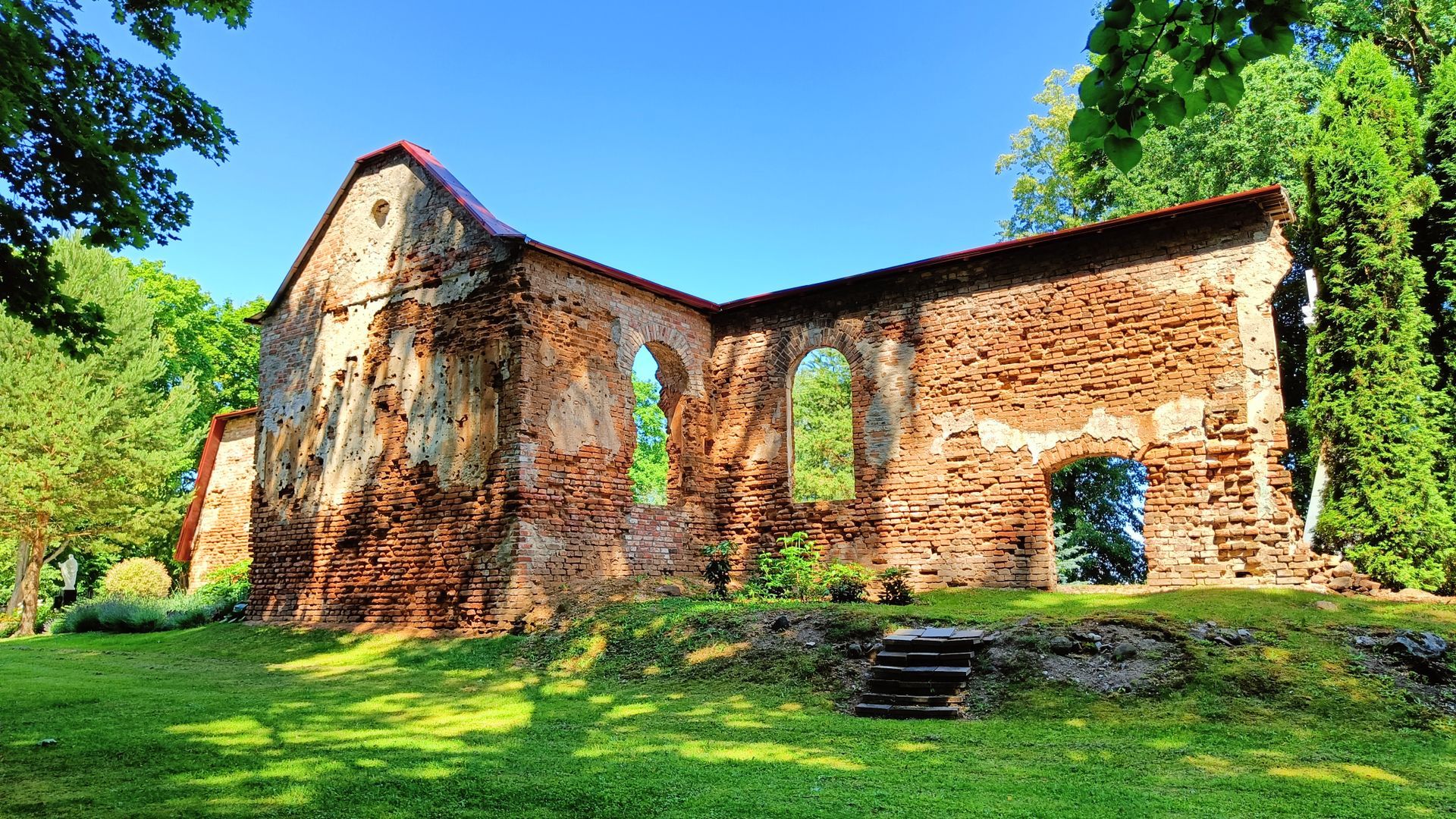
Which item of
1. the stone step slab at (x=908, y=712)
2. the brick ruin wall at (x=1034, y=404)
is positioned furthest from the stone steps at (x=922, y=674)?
the brick ruin wall at (x=1034, y=404)

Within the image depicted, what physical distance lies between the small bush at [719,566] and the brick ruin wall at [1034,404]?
43cm

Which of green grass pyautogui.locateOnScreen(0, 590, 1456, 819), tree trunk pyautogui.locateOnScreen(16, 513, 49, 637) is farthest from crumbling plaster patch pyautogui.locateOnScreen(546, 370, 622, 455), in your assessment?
tree trunk pyautogui.locateOnScreen(16, 513, 49, 637)

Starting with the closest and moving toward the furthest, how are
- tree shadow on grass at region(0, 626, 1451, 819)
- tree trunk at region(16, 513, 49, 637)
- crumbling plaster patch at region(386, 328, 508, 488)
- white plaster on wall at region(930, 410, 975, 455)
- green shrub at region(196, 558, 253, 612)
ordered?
tree shadow on grass at region(0, 626, 1451, 819)
crumbling plaster patch at region(386, 328, 508, 488)
white plaster on wall at region(930, 410, 975, 455)
green shrub at region(196, 558, 253, 612)
tree trunk at region(16, 513, 49, 637)

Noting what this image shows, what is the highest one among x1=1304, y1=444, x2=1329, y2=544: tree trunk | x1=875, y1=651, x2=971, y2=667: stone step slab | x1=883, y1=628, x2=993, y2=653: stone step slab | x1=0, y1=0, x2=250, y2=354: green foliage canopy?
x1=0, y1=0, x2=250, y2=354: green foliage canopy

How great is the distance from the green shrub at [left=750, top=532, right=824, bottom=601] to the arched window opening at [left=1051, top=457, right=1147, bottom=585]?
950 centimetres

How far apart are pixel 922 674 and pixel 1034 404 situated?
6267mm

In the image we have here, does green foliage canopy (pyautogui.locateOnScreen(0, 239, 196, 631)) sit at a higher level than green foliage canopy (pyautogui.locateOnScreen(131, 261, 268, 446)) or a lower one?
lower

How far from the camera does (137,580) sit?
21.2m

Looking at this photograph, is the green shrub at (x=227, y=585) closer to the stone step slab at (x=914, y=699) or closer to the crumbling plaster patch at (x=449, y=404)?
the crumbling plaster patch at (x=449, y=404)

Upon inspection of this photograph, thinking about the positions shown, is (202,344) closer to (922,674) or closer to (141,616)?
(141,616)

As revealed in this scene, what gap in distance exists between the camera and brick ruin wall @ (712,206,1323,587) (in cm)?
1165

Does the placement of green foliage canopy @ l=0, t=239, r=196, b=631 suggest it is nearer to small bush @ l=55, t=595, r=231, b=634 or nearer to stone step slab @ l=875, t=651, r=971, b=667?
small bush @ l=55, t=595, r=231, b=634

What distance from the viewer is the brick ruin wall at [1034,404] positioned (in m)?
11.6

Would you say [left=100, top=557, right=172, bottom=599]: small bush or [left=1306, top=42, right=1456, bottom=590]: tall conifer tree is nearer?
[left=1306, top=42, right=1456, bottom=590]: tall conifer tree
